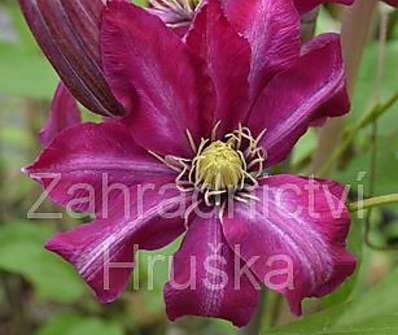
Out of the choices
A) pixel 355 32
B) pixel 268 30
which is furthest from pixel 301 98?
pixel 355 32

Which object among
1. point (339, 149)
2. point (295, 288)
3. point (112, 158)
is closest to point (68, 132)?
point (112, 158)

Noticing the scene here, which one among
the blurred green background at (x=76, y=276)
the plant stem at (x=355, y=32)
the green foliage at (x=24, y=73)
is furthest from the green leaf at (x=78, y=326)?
the plant stem at (x=355, y=32)

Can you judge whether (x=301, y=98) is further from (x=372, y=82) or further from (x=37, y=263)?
(x=37, y=263)

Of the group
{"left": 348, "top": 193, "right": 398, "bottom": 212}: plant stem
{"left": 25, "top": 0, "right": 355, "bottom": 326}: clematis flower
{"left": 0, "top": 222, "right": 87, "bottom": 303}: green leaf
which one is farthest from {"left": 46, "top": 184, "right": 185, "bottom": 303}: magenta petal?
{"left": 0, "top": 222, "right": 87, "bottom": 303}: green leaf

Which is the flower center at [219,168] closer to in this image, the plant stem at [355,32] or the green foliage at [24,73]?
the plant stem at [355,32]

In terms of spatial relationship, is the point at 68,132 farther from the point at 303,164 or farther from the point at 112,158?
the point at 303,164

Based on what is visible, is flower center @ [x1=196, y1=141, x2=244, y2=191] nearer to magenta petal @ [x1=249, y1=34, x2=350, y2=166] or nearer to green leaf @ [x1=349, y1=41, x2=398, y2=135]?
magenta petal @ [x1=249, y1=34, x2=350, y2=166]
